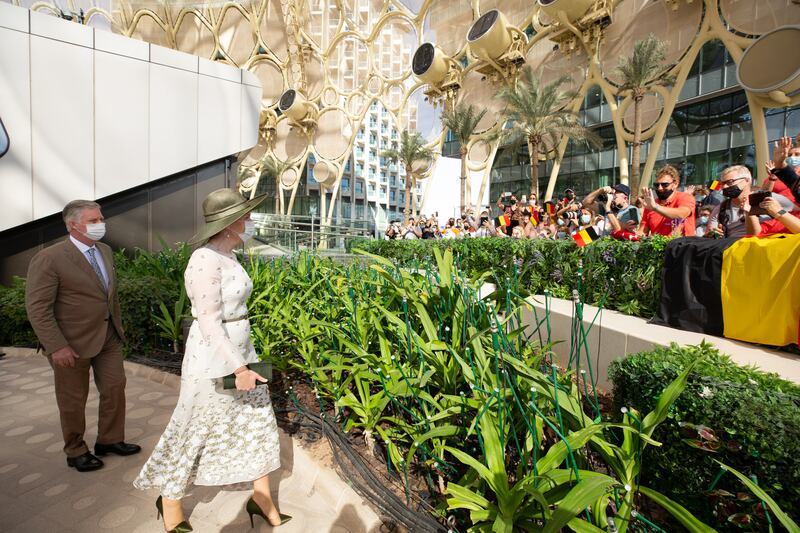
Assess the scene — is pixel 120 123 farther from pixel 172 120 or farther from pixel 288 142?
pixel 288 142

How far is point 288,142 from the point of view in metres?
42.2

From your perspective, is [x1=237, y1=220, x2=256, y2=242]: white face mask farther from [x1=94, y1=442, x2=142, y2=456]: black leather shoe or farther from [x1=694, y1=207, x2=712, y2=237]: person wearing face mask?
[x1=694, y1=207, x2=712, y2=237]: person wearing face mask

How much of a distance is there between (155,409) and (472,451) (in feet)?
10.2

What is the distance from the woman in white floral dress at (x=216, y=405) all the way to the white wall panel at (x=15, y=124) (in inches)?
320

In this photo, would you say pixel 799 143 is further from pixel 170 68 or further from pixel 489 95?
pixel 489 95

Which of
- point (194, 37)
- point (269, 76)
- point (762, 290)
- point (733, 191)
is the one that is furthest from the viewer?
point (194, 37)

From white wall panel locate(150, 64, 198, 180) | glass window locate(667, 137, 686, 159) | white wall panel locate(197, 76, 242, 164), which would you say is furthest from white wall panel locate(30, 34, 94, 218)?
glass window locate(667, 137, 686, 159)

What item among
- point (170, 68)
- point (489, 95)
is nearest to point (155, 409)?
point (170, 68)

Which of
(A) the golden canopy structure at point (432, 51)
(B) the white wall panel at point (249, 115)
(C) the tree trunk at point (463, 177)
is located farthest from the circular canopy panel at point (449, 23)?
(B) the white wall panel at point (249, 115)

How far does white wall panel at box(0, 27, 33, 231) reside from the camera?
283 inches

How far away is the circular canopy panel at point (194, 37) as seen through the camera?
4147 cm

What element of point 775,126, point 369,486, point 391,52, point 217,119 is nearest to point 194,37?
point 391,52

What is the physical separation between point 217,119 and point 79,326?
836cm

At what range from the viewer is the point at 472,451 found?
6.76ft
